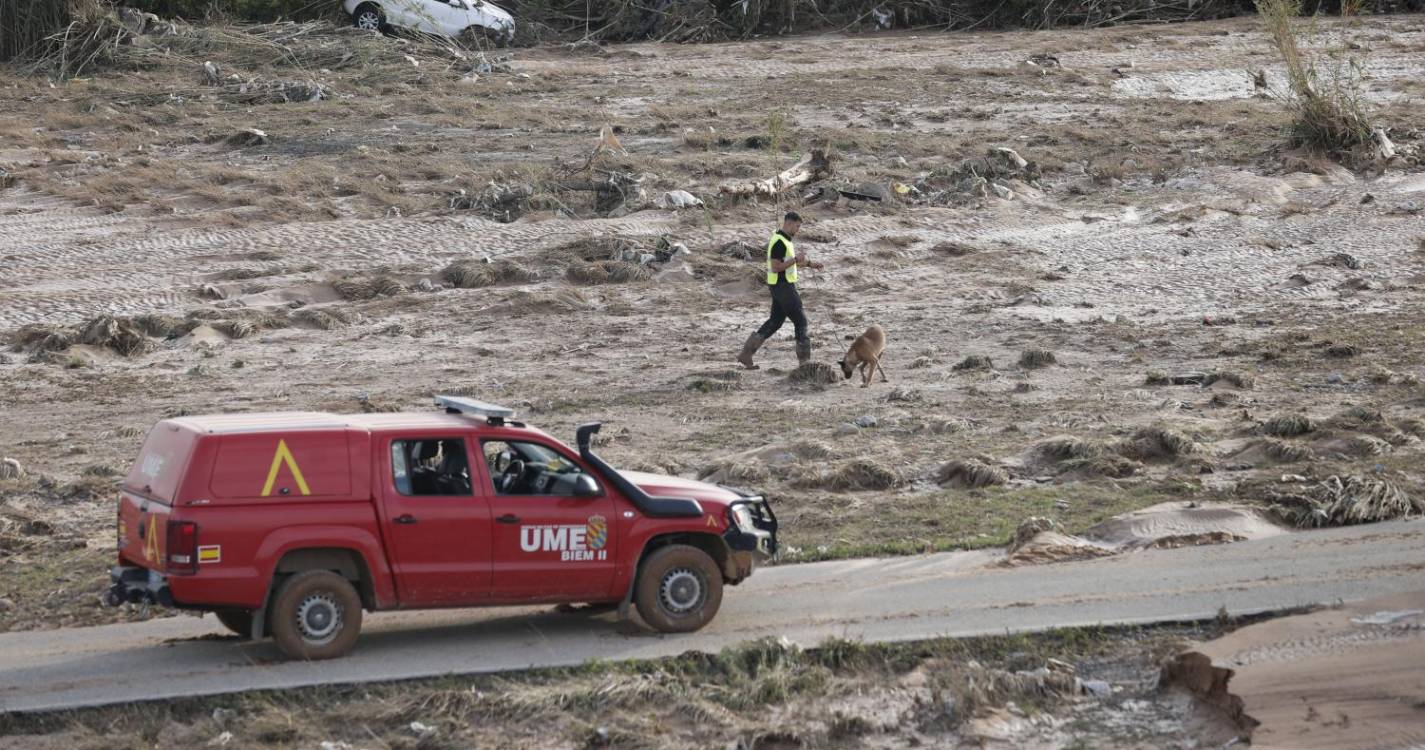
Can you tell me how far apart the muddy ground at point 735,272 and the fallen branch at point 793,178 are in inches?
10.4

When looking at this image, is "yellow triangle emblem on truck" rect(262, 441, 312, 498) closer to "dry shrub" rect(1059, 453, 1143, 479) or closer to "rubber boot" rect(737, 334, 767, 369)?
"dry shrub" rect(1059, 453, 1143, 479)

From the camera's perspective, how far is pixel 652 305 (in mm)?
22578

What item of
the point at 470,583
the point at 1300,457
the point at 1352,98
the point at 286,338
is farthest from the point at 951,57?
the point at 470,583

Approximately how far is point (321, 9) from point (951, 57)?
14.0m

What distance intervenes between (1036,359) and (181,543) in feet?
40.0

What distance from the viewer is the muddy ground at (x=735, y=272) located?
16078 millimetres

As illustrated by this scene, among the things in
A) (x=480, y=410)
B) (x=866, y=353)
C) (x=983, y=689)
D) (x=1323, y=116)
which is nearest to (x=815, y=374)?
(x=866, y=353)

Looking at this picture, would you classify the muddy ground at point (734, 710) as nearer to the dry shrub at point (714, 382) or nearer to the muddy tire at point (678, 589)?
the muddy tire at point (678, 589)

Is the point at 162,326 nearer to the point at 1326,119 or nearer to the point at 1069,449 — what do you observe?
the point at 1069,449

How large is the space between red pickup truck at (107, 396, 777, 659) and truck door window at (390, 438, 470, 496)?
0.01m

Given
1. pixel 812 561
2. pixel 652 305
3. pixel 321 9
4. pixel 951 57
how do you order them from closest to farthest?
pixel 812 561 → pixel 652 305 → pixel 951 57 → pixel 321 9

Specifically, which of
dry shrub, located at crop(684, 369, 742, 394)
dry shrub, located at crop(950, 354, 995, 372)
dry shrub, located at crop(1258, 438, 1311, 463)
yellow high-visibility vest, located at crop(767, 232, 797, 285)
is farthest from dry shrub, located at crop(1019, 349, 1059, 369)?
dry shrub, located at crop(1258, 438, 1311, 463)

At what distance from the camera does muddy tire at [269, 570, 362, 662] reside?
33.8 ft

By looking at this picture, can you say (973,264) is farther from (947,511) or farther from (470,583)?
(470,583)
